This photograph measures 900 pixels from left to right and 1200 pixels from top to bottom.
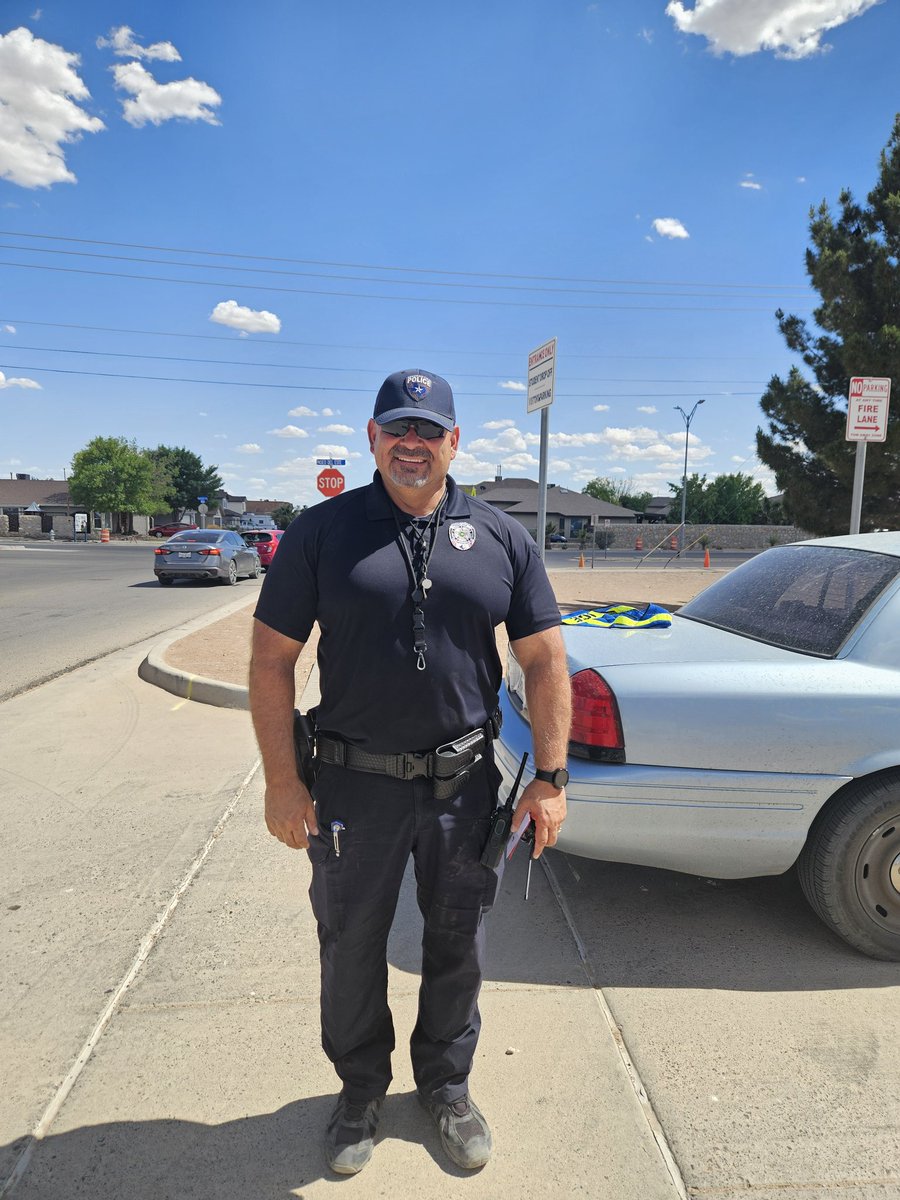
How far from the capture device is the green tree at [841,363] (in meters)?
12.0

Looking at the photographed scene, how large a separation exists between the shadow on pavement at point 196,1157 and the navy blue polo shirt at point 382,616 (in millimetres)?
1044

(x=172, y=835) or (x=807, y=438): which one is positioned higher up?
(x=807, y=438)

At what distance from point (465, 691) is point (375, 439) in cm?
71

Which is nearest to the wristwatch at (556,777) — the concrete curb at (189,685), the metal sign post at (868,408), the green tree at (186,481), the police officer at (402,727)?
the police officer at (402,727)

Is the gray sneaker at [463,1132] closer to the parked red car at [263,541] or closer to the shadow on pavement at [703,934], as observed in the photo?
the shadow on pavement at [703,934]

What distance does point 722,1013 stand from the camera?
2543mm

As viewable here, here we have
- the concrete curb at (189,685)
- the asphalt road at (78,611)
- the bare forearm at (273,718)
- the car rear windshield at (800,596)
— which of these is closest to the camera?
the bare forearm at (273,718)

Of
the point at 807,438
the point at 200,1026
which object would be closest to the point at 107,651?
the point at 200,1026

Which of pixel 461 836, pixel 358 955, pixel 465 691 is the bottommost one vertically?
pixel 358 955

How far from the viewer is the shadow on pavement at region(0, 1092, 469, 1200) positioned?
6.10 ft

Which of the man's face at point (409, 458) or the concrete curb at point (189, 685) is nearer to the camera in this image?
the man's face at point (409, 458)

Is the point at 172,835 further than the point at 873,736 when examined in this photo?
Yes

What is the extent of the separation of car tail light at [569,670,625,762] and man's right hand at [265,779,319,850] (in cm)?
118

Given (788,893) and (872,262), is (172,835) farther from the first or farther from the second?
(872,262)
